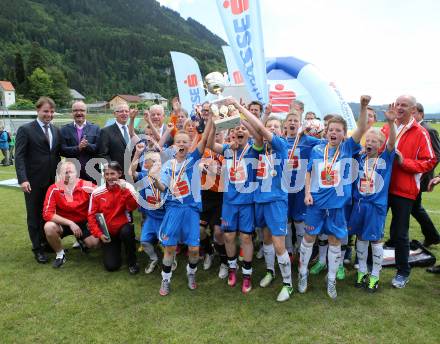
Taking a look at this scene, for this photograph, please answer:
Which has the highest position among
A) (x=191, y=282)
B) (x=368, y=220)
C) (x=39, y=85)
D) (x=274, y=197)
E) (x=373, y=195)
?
(x=39, y=85)

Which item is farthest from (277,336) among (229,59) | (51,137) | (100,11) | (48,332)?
(100,11)

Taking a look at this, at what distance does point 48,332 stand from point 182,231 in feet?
5.06

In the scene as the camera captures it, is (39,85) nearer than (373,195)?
No

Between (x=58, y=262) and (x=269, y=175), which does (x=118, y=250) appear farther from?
(x=269, y=175)

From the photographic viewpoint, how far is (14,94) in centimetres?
7881

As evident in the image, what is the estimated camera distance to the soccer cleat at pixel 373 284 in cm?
380

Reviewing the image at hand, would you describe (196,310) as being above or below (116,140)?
below

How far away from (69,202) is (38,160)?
70 centimetres

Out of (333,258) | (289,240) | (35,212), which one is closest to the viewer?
(333,258)

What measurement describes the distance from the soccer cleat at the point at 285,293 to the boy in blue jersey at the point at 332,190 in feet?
1.39

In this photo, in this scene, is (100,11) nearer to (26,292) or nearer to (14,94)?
(14,94)

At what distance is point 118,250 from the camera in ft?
14.9

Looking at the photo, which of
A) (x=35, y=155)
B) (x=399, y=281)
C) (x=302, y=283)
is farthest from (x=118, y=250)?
(x=399, y=281)

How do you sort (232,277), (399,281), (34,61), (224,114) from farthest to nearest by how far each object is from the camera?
(34,61)
(232,277)
(399,281)
(224,114)
